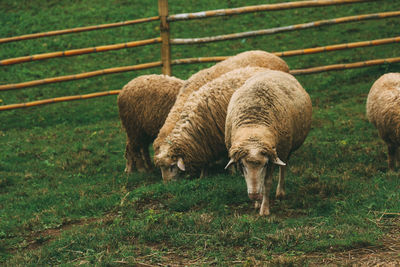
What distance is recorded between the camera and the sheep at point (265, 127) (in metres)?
4.65

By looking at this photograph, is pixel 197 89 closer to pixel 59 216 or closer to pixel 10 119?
pixel 59 216

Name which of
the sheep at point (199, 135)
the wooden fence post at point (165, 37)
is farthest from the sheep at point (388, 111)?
the wooden fence post at point (165, 37)

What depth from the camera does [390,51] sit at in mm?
10609

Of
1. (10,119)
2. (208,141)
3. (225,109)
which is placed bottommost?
(10,119)

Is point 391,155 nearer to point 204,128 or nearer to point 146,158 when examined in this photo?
point 204,128

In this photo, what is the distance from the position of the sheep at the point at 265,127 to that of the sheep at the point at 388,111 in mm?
1007

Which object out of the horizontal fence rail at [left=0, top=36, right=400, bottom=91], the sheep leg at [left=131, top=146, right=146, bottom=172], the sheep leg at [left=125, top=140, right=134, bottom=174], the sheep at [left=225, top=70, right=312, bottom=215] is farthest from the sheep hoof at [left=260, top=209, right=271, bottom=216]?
the horizontal fence rail at [left=0, top=36, right=400, bottom=91]

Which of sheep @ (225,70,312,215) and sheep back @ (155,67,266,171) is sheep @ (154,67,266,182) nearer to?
sheep back @ (155,67,266,171)

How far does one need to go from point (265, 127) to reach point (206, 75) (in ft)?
8.02

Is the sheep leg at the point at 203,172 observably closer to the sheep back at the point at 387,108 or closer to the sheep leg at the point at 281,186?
the sheep leg at the point at 281,186

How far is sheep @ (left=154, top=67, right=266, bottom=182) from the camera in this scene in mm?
6328

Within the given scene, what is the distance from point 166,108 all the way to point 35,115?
4.40m

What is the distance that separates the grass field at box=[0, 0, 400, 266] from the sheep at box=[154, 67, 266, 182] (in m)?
0.31

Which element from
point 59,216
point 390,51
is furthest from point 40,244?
point 390,51
